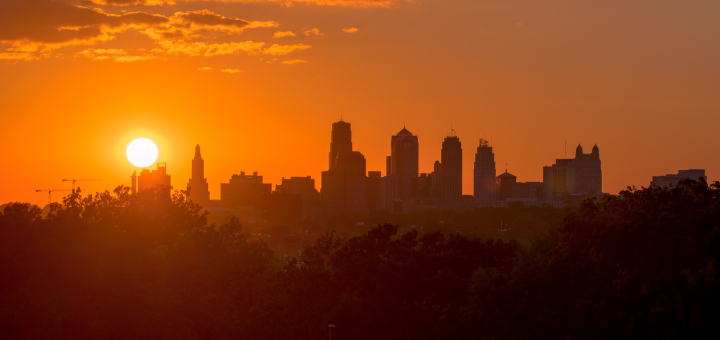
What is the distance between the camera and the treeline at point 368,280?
89.6ft

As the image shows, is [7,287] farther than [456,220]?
No

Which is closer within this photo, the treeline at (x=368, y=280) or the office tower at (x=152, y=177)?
the treeline at (x=368, y=280)

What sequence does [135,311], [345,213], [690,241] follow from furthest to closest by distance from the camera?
[345,213] < [135,311] < [690,241]

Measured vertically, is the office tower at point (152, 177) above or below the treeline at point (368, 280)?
above

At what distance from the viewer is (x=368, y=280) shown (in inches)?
1438

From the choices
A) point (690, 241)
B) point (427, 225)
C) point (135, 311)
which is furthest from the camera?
point (427, 225)

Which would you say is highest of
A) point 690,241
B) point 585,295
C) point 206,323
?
point 690,241

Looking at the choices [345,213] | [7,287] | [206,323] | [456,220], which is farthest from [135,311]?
[345,213]

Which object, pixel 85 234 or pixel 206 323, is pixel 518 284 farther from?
pixel 85 234

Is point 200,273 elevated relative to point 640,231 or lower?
lower

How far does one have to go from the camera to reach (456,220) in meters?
166

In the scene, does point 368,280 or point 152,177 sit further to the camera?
point 152,177

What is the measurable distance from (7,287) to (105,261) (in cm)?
458

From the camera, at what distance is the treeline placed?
27.3m
